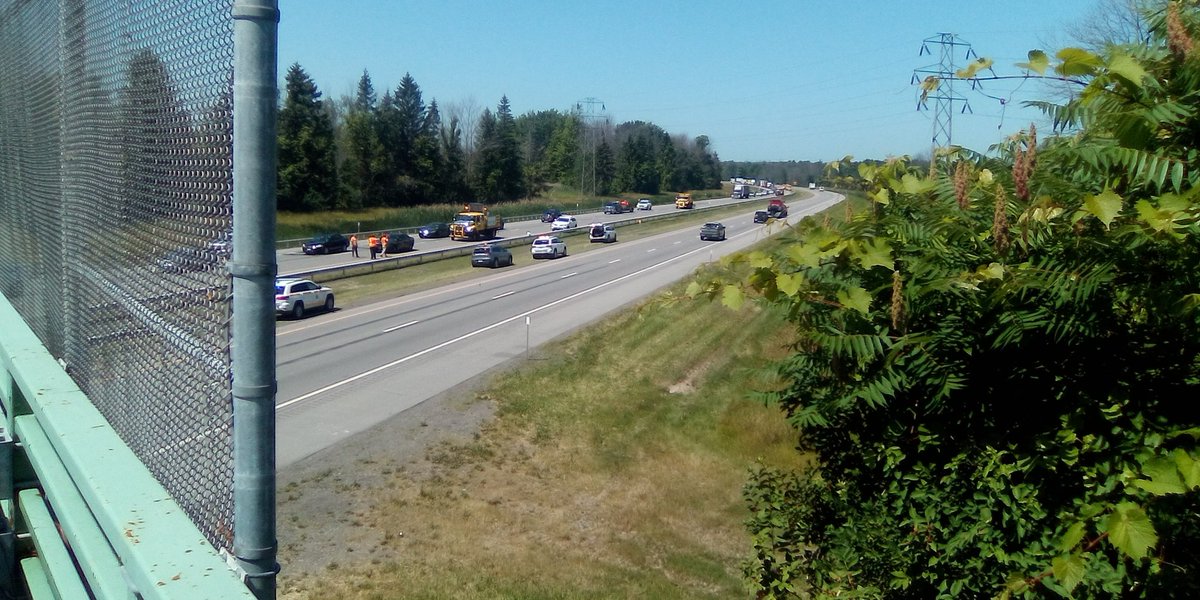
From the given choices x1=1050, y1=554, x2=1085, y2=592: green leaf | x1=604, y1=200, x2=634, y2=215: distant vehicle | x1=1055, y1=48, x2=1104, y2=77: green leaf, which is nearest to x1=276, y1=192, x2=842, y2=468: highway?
x1=1055, y1=48, x2=1104, y2=77: green leaf

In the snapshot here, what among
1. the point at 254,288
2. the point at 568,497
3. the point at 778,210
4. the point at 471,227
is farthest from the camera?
the point at 471,227

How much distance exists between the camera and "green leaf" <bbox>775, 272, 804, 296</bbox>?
351 cm

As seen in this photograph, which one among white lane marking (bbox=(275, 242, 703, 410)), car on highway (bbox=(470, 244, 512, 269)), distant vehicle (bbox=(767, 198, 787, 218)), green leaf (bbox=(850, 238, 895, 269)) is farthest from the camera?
car on highway (bbox=(470, 244, 512, 269))

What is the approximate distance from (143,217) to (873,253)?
2469mm

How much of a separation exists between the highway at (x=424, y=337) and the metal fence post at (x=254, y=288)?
22.7ft

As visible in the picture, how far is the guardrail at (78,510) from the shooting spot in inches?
73.9

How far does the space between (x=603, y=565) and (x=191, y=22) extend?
10539 millimetres

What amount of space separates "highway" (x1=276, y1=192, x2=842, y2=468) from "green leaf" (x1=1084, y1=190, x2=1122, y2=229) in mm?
5554

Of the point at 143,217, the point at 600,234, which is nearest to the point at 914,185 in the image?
the point at 143,217

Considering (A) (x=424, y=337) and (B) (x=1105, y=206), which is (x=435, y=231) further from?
(B) (x=1105, y=206)

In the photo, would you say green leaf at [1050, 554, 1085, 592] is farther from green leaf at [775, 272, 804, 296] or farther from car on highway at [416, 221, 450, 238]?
car on highway at [416, 221, 450, 238]

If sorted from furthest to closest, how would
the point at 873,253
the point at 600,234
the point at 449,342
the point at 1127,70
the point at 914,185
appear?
the point at 600,234, the point at 449,342, the point at 914,185, the point at 873,253, the point at 1127,70

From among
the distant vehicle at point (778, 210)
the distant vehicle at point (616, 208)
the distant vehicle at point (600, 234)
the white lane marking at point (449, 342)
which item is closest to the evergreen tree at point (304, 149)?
the distant vehicle at point (600, 234)

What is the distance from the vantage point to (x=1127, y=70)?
3.07 meters
